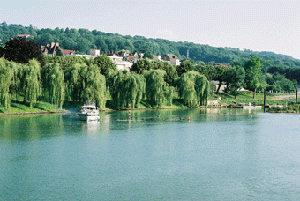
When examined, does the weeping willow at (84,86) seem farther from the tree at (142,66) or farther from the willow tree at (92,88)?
the tree at (142,66)

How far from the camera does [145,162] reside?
119ft

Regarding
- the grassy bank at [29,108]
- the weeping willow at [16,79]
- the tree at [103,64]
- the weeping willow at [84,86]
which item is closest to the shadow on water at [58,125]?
the grassy bank at [29,108]

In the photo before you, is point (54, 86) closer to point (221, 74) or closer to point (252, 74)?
point (221, 74)

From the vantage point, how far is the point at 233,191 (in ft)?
92.2

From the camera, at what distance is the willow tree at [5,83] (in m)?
68.9

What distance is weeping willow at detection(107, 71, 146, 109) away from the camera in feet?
293

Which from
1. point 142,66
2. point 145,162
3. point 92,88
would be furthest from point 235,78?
point 145,162

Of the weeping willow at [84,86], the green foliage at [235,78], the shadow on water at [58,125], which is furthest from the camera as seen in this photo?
the green foliage at [235,78]

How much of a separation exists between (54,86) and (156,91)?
2886 cm

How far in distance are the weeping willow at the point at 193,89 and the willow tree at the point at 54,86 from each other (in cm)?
3613

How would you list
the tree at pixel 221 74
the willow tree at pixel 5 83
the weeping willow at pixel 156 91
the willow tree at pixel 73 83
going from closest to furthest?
1. the willow tree at pixel 5 83
2. the willow tree at pixel 73 83
3. the weeping willow at pixel 156 91
4. the tree at pixel 221 74

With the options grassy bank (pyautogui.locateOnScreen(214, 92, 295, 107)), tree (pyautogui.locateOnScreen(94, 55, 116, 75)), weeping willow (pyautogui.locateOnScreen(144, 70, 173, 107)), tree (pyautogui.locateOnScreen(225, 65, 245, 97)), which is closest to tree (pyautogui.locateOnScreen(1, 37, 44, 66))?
tree (pyautogui.locateOnScreen(94, 55, 116, 75))

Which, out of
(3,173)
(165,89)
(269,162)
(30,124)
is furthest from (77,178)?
(165,89)

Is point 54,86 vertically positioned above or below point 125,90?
above
